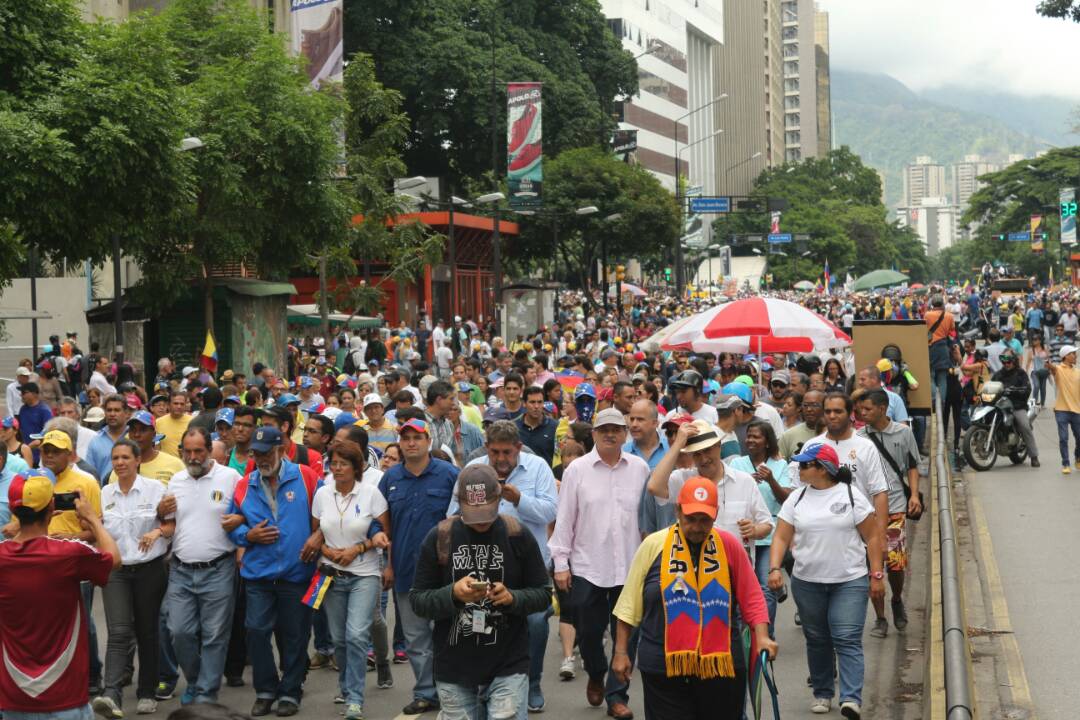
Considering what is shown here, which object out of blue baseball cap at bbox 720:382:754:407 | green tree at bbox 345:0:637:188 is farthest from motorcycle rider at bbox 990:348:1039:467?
green tree at bbox 345:0:637:188

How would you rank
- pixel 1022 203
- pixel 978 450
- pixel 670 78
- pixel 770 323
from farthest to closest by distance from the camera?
pixel 670 78 < pixel 1022 203 < pixel 978 450 < pixel 770 323

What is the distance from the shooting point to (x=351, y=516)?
27.8 ft

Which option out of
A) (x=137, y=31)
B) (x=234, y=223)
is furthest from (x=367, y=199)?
(x=137, y=31)

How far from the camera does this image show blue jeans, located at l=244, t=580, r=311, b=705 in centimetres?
858

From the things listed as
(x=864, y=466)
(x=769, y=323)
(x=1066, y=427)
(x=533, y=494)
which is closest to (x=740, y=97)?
(x=1066, y=427)

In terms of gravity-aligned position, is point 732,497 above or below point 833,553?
above

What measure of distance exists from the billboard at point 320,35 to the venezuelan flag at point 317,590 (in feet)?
99.8

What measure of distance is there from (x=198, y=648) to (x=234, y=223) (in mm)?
23337

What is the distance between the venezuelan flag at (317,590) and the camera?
27.5ft

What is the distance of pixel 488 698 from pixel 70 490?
3.29 m

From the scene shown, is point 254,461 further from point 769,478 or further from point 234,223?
point 234,223

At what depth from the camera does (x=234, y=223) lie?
31328 millimetres

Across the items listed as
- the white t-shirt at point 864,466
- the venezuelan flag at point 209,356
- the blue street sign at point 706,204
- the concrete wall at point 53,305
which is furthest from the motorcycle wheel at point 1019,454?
the blue street sign at point 706,204

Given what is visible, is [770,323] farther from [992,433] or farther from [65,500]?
[65,500]
